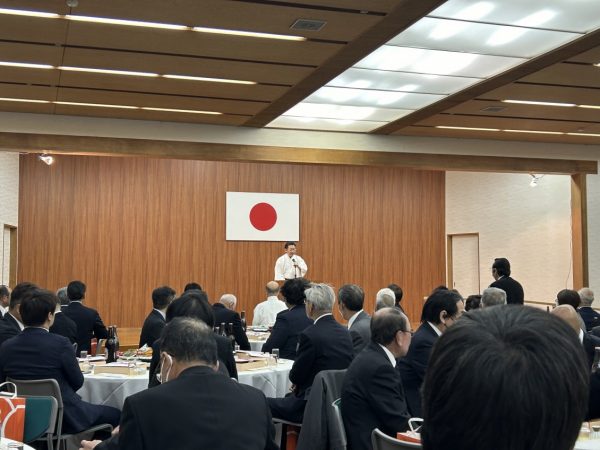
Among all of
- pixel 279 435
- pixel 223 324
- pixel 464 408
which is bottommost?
pixel 279 435

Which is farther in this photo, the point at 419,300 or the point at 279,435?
the point at 419,300

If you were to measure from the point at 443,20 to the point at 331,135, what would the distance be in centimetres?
531

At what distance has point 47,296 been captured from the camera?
484 cm

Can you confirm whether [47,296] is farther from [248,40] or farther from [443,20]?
[443,20]

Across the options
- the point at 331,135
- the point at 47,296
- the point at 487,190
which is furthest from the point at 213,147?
the point at 487,190

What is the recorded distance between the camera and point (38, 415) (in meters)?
4.23

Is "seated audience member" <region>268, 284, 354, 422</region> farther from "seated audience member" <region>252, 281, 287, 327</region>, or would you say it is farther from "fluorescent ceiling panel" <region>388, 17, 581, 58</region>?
"seated audience member" <region>252, 281, 287, 327</region>

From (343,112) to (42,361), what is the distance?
20.0 ft

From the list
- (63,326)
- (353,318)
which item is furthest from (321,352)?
(63,326)

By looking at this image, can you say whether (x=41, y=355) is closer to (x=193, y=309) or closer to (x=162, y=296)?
(x=193, y=309)

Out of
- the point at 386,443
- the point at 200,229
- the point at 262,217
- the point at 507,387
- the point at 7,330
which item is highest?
the point at 262,217

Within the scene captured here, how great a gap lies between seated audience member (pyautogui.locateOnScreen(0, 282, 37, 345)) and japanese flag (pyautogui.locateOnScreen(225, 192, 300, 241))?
8.72 m

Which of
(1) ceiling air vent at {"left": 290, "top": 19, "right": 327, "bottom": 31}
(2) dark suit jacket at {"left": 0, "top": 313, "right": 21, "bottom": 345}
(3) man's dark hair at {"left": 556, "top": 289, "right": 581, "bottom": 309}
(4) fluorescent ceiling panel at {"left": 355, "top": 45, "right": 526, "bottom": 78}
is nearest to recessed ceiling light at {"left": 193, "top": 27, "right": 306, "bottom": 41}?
(1) ceiling air vent at {"left": 290, "top": 19, "right": 327, "bottom": 31}

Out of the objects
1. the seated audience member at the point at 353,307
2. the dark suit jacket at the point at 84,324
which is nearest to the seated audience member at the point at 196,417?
the seated audience member at the point at 353,307
